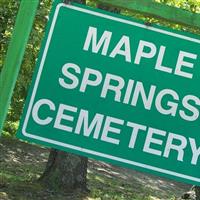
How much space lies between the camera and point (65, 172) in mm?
11078

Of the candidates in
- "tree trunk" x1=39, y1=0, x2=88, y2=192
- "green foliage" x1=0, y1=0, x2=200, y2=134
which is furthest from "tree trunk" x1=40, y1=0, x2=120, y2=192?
"green foliage" x1=0, y1=0, x2=200, y2=134

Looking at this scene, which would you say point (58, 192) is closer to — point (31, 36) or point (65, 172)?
point (65, 172)

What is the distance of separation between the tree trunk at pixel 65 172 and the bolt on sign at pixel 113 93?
829 cm

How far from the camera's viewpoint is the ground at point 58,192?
1069 cm

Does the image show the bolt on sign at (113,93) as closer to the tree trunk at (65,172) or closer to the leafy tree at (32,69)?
the leafy tree at (32,69)

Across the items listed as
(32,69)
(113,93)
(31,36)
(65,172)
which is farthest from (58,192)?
(113,93)

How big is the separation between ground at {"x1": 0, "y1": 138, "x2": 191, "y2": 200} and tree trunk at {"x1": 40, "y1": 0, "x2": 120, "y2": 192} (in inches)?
8.2

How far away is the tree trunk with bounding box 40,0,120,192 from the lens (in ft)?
36.0

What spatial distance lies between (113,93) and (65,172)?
857cm

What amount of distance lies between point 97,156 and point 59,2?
2.62ft

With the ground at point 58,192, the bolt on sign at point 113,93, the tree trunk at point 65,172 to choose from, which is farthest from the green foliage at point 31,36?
the bolt on sign at point 113,93

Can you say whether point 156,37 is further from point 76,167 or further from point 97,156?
point 76,167

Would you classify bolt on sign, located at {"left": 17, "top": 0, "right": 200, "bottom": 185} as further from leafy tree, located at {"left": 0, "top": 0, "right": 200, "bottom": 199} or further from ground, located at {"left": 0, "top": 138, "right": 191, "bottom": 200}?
ground, located at {"left": 0, "top": 138, "right": 191, "bottom": 200}

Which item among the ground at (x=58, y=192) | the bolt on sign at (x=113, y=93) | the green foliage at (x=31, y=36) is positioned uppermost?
the green foliage at (x=31, y=36)
